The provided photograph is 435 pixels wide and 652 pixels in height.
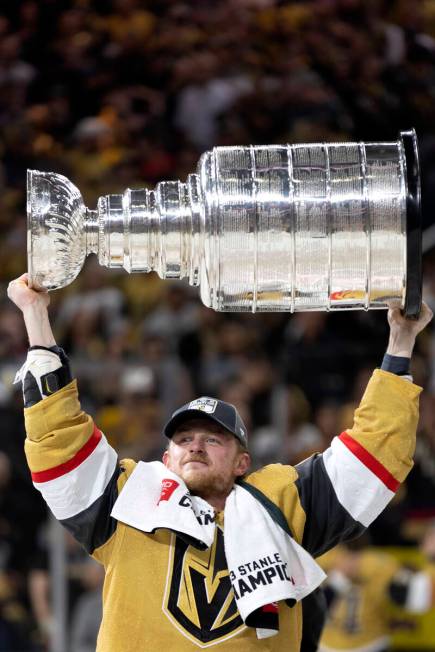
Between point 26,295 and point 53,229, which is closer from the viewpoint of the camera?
point 53,229

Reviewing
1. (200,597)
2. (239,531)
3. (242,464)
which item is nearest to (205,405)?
(242,464)

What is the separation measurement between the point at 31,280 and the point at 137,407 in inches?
139

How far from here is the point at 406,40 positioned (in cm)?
754

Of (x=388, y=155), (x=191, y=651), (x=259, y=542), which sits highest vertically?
(x=388, y=155)

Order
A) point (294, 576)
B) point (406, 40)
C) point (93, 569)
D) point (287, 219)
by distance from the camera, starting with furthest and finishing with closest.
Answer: point (406, 40) < point (93, 569) < point (294, 576) < point (287, 219)

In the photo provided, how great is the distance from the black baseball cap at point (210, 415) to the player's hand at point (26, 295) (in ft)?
1.51

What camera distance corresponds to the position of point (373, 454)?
3.21 meters

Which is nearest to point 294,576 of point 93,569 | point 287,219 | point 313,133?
point 287,219

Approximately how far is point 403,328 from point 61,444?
3.03ft

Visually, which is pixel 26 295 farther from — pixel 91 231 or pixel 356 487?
pixel 356 487

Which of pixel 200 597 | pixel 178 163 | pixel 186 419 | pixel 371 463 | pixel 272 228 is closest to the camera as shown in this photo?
pixel 272 228

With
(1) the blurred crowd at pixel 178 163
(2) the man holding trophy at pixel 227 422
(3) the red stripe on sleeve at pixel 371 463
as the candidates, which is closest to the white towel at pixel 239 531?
(2) the man holding trophy at pixel 227 422

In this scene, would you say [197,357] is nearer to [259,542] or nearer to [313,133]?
[313,133]

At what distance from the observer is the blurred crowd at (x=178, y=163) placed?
652 cm
